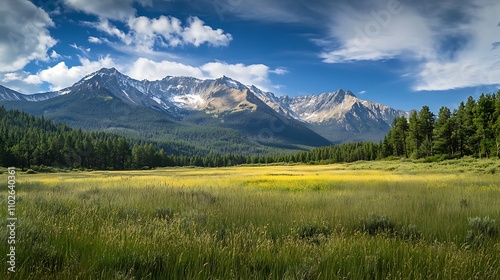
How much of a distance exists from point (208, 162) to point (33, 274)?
173285 millimetres

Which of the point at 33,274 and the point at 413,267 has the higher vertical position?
the point at 33,274

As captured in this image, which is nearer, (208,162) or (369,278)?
(369,278)

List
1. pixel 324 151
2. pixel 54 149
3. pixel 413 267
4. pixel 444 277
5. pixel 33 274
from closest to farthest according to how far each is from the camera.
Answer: pixel 33 274 → pixel 444 277 → pixel 413 267 → pixel 54 149 → pixel 324 151

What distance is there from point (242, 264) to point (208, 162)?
567 ft

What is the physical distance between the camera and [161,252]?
187 inches

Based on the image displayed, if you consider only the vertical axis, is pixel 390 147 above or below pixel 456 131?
below

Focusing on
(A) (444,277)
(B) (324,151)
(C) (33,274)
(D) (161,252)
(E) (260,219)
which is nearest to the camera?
(C) (33,274)

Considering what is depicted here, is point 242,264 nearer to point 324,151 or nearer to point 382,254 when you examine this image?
point 382,254

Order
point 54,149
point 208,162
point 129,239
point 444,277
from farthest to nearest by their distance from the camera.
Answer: point 208,162, point 54,149, point 129,239, point 444,277

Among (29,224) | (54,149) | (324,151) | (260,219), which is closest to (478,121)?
(260,219)

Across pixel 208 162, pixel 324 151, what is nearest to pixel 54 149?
pixel 208 162

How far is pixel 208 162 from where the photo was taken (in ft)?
575

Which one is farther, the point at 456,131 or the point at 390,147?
the point at 390,147

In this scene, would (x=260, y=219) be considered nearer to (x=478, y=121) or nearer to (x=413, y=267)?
(x=413, y=267)
